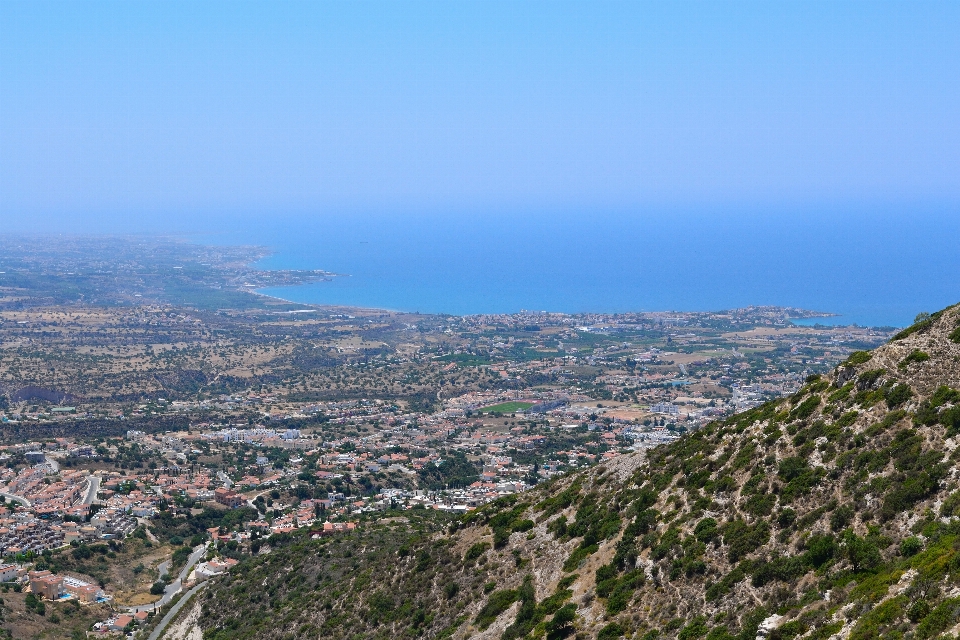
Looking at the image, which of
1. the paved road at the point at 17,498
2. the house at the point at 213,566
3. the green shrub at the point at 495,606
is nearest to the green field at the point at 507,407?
the paved road at the point at 17,498

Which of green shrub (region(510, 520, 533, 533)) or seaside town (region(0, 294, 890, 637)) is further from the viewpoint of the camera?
seaside town (region(0, 294, 890, 637))

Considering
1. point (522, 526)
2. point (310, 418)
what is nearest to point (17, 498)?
point (310, 418)

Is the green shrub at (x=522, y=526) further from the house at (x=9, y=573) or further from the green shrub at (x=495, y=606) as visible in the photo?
the house at (x=9, y=573)

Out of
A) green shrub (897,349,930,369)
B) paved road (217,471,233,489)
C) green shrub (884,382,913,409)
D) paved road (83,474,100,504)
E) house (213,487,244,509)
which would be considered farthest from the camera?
paved road (217,471,233,489)

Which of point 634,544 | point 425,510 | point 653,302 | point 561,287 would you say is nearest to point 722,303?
point 653,302

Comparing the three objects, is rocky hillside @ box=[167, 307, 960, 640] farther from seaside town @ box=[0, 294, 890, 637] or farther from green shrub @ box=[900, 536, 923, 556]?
seaside town @ box=[0, 294, 890, 637]

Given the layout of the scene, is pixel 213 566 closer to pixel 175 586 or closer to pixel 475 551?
pixel 175 586

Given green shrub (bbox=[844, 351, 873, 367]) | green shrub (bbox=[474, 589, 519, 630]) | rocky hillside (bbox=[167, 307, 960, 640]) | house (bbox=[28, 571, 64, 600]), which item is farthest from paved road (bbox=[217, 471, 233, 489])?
green shrub (bbox=[844, 351, 873, 367])

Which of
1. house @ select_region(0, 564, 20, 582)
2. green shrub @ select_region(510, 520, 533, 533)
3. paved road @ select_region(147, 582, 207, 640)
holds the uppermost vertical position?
green shrub @ select_region(510, 520, 533, 533)
